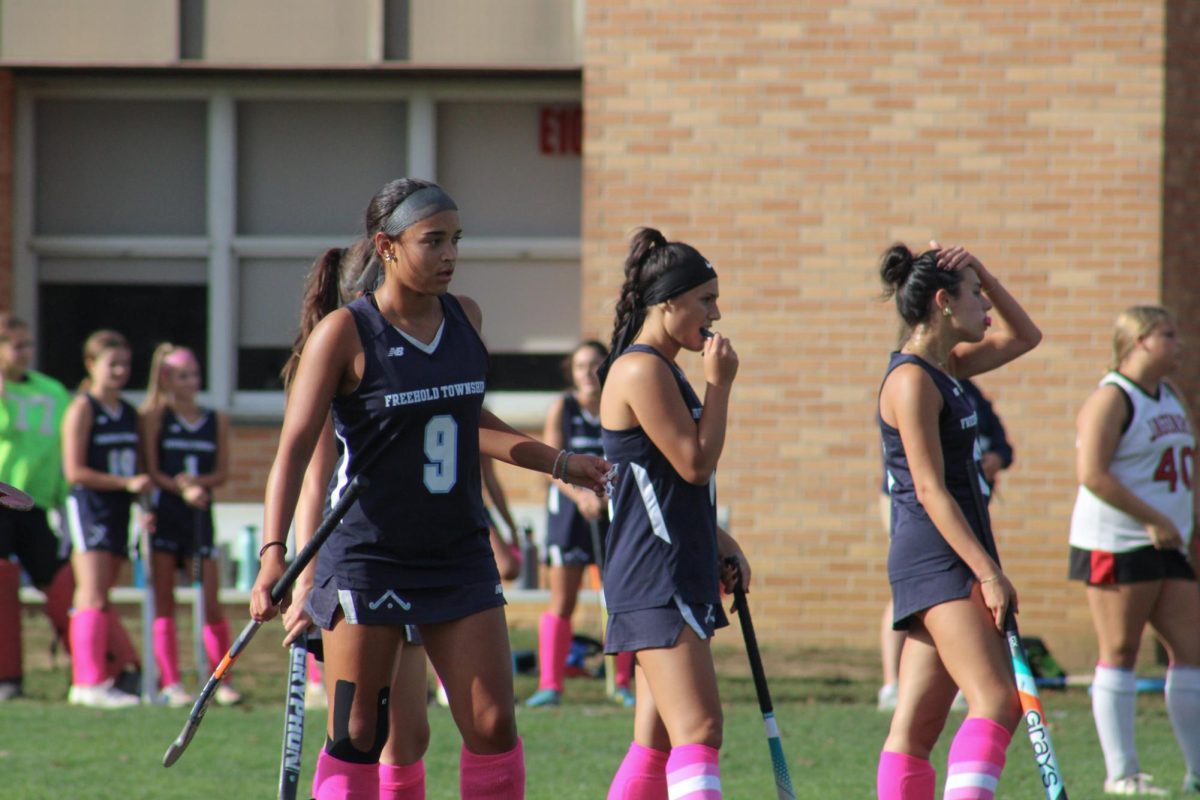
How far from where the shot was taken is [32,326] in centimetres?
1323

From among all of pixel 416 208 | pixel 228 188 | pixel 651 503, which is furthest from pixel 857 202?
pixel 416 208

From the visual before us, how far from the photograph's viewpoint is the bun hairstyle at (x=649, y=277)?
16.7ft

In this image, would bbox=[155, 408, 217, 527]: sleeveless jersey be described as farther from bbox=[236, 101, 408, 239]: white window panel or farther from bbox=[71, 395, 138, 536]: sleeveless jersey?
bbox=[236, 101, 408, 239]: white window panel

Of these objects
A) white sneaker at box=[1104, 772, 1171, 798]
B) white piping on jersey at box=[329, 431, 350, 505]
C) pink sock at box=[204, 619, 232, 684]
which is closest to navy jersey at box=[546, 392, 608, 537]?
pink sock at box=[204, 619, 232, 684]

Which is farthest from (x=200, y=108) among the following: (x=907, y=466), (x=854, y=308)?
(x=907, y=466)


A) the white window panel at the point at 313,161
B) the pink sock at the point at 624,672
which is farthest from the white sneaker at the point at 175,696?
the white window panel at the point at 313,161

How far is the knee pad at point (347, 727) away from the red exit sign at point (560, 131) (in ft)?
28.2

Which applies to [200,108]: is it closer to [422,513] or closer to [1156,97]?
[1156,97]

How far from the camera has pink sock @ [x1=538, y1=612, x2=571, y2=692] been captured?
967cm

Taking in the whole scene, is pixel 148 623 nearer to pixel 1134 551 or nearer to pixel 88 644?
pixel 88 644

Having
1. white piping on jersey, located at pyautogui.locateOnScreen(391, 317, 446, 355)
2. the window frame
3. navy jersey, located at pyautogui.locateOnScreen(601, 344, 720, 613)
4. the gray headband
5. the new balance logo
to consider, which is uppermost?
the window frame

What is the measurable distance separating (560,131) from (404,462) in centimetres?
858

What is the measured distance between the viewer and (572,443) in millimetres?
9938

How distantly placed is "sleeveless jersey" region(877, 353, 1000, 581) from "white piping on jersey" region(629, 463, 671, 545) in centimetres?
77
